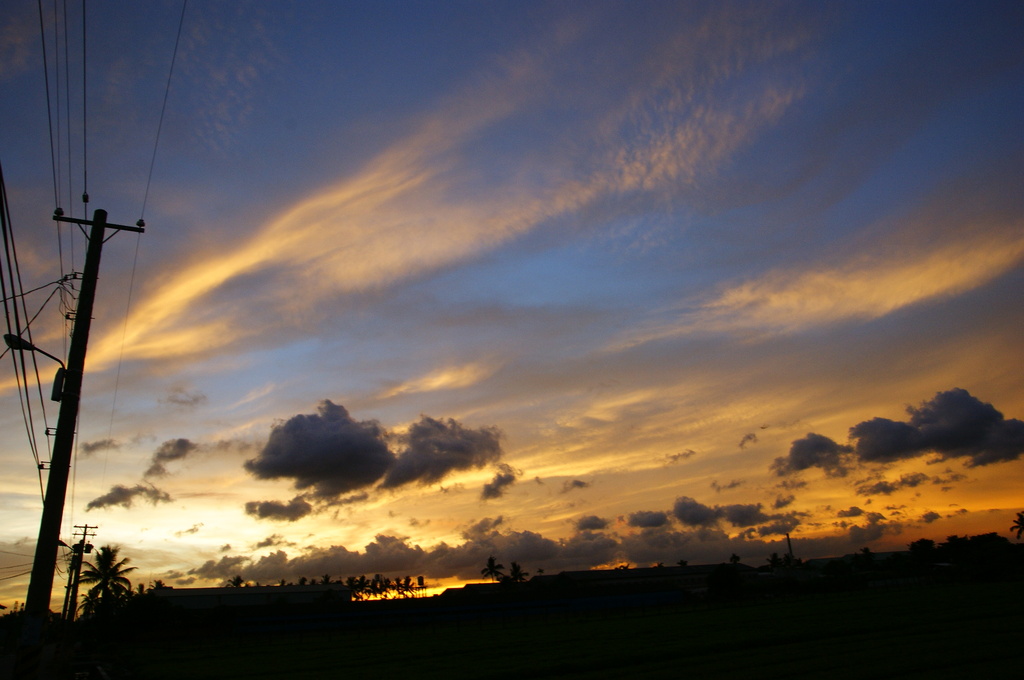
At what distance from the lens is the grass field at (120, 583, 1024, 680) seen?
25.0 metres

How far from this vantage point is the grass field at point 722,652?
983 inches

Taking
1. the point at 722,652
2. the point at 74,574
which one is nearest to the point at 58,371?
the point at 722,652

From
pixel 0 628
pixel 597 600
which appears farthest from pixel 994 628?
pixel 0 628

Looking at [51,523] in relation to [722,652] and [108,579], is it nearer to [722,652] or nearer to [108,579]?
[722,652]

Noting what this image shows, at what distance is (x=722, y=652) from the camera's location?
32281 mm

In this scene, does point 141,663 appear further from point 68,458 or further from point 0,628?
point 0,628

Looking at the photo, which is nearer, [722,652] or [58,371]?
[58,371]

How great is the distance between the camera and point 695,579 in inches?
5527

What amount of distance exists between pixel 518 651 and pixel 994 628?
25.5 meters

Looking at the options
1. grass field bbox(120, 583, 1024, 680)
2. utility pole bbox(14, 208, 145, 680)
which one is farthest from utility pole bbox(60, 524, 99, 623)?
utility pole bbox(14, 208, 145, 680)

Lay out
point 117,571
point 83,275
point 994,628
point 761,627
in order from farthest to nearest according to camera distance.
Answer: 1. point 117,571
2. point 761,627
3. point 994,628
4. point 83,275

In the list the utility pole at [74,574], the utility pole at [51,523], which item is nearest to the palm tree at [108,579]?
the utility pole at [74,574]

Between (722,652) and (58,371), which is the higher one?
(58,371)

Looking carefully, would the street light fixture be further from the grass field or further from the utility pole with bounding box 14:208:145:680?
the grass field
